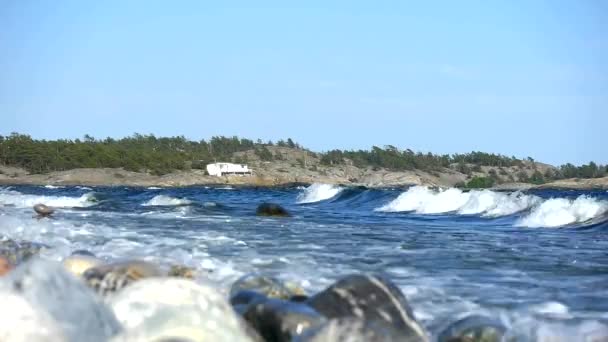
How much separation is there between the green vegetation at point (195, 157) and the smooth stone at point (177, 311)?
9453 centimetres

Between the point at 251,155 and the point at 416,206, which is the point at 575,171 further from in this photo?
the point at 416,206

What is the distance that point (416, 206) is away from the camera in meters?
30.2

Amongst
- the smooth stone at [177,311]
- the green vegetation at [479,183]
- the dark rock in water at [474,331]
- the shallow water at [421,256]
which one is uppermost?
the smooth stone at [177,311]

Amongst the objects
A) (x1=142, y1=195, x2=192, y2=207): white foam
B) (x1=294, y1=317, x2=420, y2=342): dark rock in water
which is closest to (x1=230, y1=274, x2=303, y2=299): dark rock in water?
(x1=294, y1=317, x2=420, y2=342): dark rock in water

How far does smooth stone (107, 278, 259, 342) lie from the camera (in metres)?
3.14

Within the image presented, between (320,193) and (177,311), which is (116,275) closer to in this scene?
(177,311)

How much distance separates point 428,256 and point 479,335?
5754mm

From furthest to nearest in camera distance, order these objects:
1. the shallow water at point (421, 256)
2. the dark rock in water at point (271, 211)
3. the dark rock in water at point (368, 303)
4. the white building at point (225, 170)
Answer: the white building at point (225, 170) → the dark rock in water at point (271, 211) → the shallow water at point (421, 256) → the dark rock in water at point (368, 303)

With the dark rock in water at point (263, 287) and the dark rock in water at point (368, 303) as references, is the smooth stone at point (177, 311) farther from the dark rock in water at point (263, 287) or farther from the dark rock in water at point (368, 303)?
the dark rock in water at point (263, 287)

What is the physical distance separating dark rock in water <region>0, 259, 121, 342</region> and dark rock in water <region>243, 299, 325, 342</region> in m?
0.80

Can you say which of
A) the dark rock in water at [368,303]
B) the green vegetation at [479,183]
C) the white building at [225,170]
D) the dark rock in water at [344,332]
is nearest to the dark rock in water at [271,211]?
the dark rock in water at [368,303]

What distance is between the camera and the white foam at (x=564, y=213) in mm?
19219

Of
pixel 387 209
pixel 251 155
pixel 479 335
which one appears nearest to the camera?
pixel 479 335

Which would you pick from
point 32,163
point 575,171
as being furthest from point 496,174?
point 32,163
